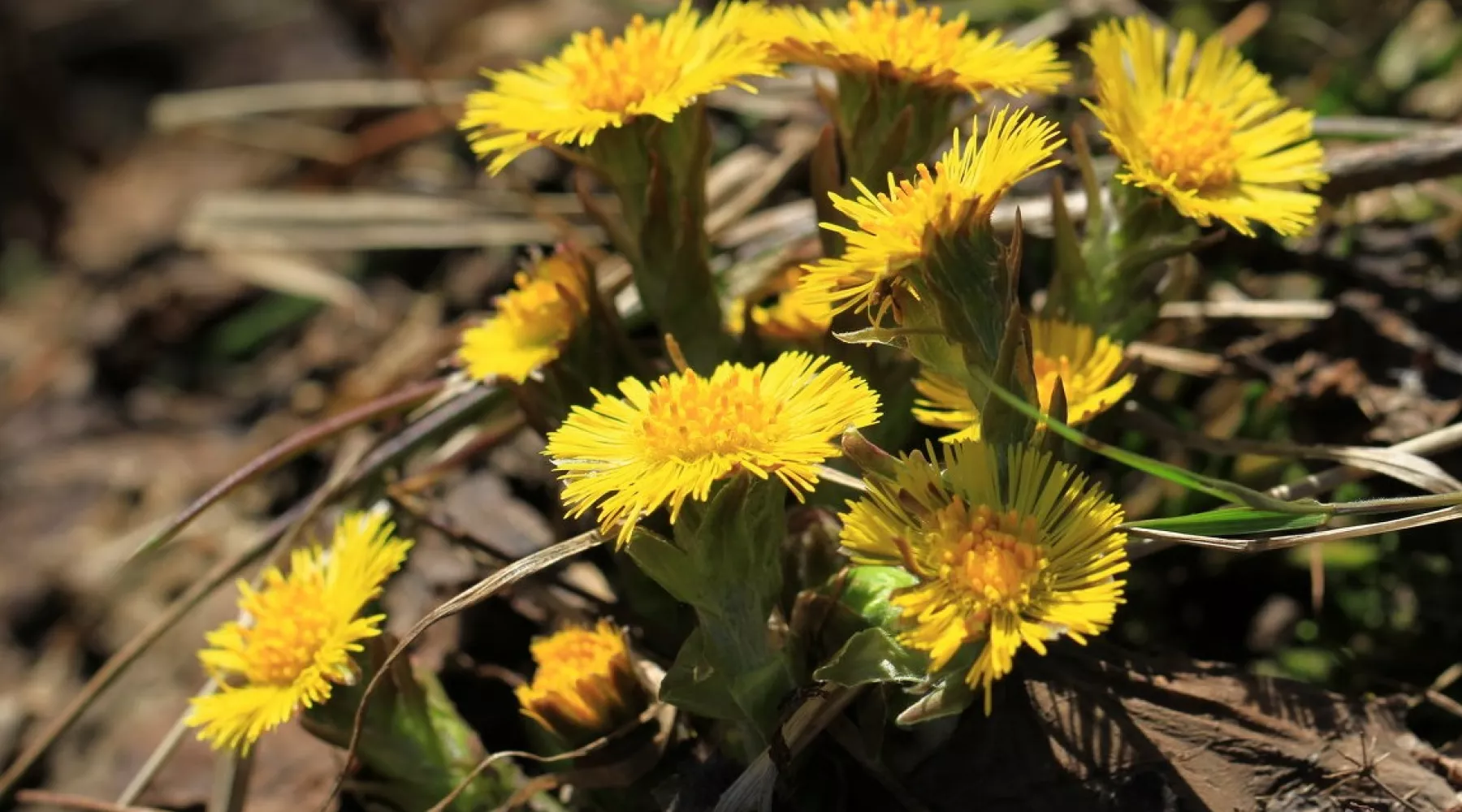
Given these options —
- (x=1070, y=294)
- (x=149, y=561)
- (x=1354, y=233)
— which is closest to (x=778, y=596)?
(x=1070, y=294)

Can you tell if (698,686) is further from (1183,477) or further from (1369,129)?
(1369,129)

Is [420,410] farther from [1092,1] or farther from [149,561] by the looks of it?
[1092,1]

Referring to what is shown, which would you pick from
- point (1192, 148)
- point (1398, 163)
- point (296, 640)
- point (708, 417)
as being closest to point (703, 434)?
point (708, 417)

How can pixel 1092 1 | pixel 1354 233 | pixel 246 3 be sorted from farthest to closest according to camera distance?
pixel 246 3 < pixel 1092 1 < pixel 1354 233

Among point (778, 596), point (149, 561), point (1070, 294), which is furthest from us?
point (149, 561)

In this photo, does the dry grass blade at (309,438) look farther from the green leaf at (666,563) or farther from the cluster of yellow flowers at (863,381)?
the green leaf at (666,563)

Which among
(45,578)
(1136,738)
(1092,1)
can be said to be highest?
(1092,1)

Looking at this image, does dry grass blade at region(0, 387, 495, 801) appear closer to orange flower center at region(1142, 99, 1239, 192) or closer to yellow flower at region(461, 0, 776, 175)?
yellow flower at region(461, 0, 776, 175)
